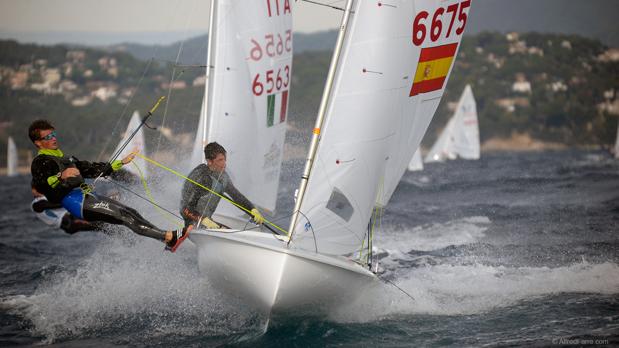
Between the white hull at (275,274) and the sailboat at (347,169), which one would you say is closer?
the white hull at (275,274)

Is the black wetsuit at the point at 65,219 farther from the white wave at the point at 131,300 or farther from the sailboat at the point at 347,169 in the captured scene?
the sailboat at the point at 347,169

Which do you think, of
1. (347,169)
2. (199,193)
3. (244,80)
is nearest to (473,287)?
(347,169)

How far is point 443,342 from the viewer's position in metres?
6.30

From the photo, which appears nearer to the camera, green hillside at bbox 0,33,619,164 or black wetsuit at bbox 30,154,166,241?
black wetsuit at bbox 30,154,166,241

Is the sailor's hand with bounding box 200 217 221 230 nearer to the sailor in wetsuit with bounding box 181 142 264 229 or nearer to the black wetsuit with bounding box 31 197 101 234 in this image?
the sailor in wetsuit with bounding box 181 142 264 229

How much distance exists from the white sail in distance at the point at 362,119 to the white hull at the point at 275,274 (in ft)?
1.30

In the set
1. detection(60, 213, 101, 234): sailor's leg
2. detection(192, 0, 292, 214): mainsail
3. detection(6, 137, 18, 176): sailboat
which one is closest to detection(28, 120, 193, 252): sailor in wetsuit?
detection(60, 213, 101, 234): sailor's leg

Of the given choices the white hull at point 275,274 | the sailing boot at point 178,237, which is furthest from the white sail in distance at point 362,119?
the sailing boot at point 178,237

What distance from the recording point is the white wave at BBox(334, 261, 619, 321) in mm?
7082

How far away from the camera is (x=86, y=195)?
6746 millimetres

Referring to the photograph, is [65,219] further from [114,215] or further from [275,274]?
[275,274]

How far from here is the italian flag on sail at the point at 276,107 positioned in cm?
1058

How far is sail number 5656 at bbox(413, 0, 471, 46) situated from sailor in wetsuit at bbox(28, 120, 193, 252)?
2.85 m

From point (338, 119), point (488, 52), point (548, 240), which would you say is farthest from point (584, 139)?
point (338, 119)
